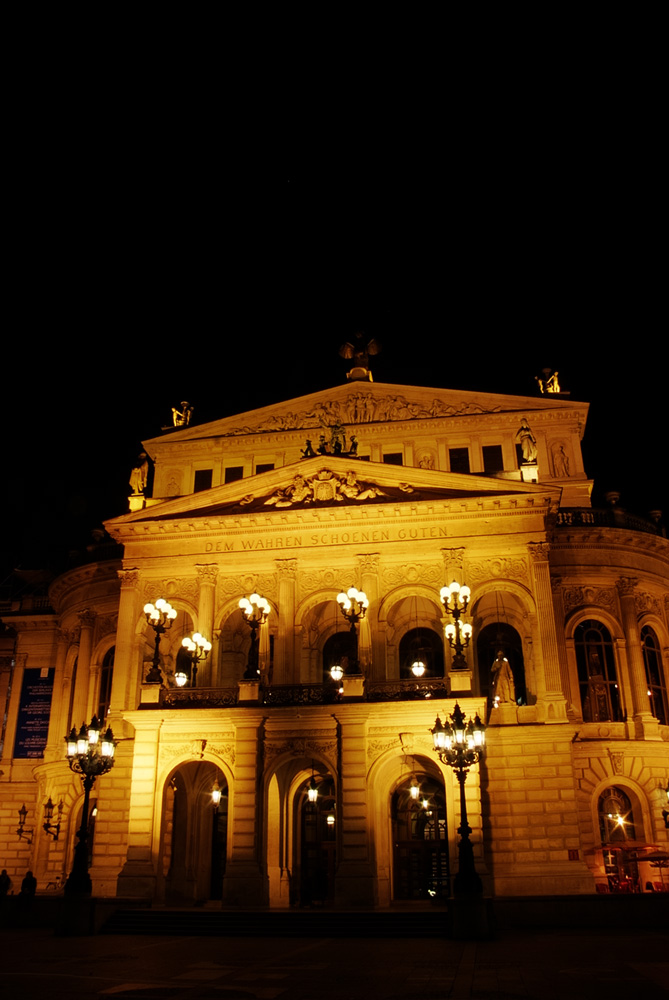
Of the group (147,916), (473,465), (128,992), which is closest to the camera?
(128,992)

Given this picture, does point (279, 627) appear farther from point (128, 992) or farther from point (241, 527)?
point (128, 992)

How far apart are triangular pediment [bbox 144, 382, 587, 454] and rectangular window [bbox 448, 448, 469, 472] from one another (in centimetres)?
165

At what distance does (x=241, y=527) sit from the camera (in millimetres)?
36844

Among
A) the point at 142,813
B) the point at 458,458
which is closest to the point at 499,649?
the point at 458,458

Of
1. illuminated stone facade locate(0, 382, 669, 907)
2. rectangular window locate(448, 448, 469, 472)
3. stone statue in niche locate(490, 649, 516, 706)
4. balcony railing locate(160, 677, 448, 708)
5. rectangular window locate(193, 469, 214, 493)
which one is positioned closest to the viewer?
illuminated stone facade locate(0, 382, 669, 907)

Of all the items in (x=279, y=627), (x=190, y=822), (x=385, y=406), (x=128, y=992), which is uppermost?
(x=385, y=406)

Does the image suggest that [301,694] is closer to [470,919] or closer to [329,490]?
[329,490]

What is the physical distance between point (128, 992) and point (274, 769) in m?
17.9

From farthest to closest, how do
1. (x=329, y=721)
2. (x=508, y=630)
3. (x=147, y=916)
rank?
1. (x=508, y=630)
2. (x=329, y=721)
3. (x=147, y=916)

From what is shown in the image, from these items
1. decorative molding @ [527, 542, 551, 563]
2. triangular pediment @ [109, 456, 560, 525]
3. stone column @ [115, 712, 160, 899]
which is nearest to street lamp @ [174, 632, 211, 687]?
stone column @ [115, 712, 160, 899]

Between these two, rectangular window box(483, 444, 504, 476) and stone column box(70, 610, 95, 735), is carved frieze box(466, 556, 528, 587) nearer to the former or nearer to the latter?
rectangular window box(483, 444, 504, 476)

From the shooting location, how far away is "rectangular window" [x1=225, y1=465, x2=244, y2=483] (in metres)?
44.7

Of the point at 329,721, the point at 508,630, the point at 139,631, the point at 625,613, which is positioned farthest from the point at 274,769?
the point at 625,613

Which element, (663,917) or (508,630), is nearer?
(663,917)
